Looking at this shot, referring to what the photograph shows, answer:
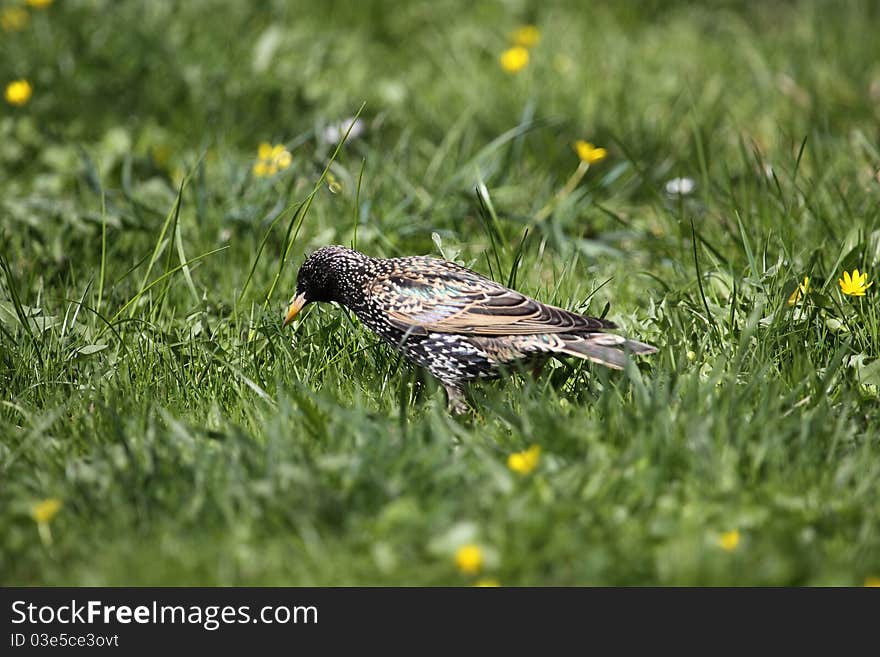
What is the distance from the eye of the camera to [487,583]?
290 centimetres

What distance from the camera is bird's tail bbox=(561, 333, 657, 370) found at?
12.5ft

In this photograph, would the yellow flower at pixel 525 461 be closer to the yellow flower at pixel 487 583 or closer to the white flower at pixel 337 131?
the yellow flower at pixel 487 583

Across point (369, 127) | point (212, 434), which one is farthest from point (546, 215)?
point (212, 434)

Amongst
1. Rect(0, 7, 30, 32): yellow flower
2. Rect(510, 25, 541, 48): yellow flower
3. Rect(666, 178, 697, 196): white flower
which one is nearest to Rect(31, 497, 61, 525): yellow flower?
Rect(666, 178, 697, 196): white flower

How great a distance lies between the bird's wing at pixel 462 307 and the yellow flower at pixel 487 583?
124 cm

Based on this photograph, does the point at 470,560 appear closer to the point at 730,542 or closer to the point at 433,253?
the point at 730,542

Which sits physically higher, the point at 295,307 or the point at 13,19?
the point at 13,19

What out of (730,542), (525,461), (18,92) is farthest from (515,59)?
(730,542)

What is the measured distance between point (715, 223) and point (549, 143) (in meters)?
1.18

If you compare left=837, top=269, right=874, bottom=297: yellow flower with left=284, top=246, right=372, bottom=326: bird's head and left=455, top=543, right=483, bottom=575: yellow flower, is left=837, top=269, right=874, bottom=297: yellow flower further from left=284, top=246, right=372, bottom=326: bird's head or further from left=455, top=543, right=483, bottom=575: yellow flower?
left=455, top=543, right=483, bottom=575: yellow flower

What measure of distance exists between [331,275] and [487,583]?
5.63 ft

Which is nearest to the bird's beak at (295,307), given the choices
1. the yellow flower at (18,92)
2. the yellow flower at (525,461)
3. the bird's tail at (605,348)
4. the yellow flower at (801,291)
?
the bird's tail at (605,348)

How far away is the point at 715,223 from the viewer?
5.46 meters

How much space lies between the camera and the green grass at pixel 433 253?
3.03 m
